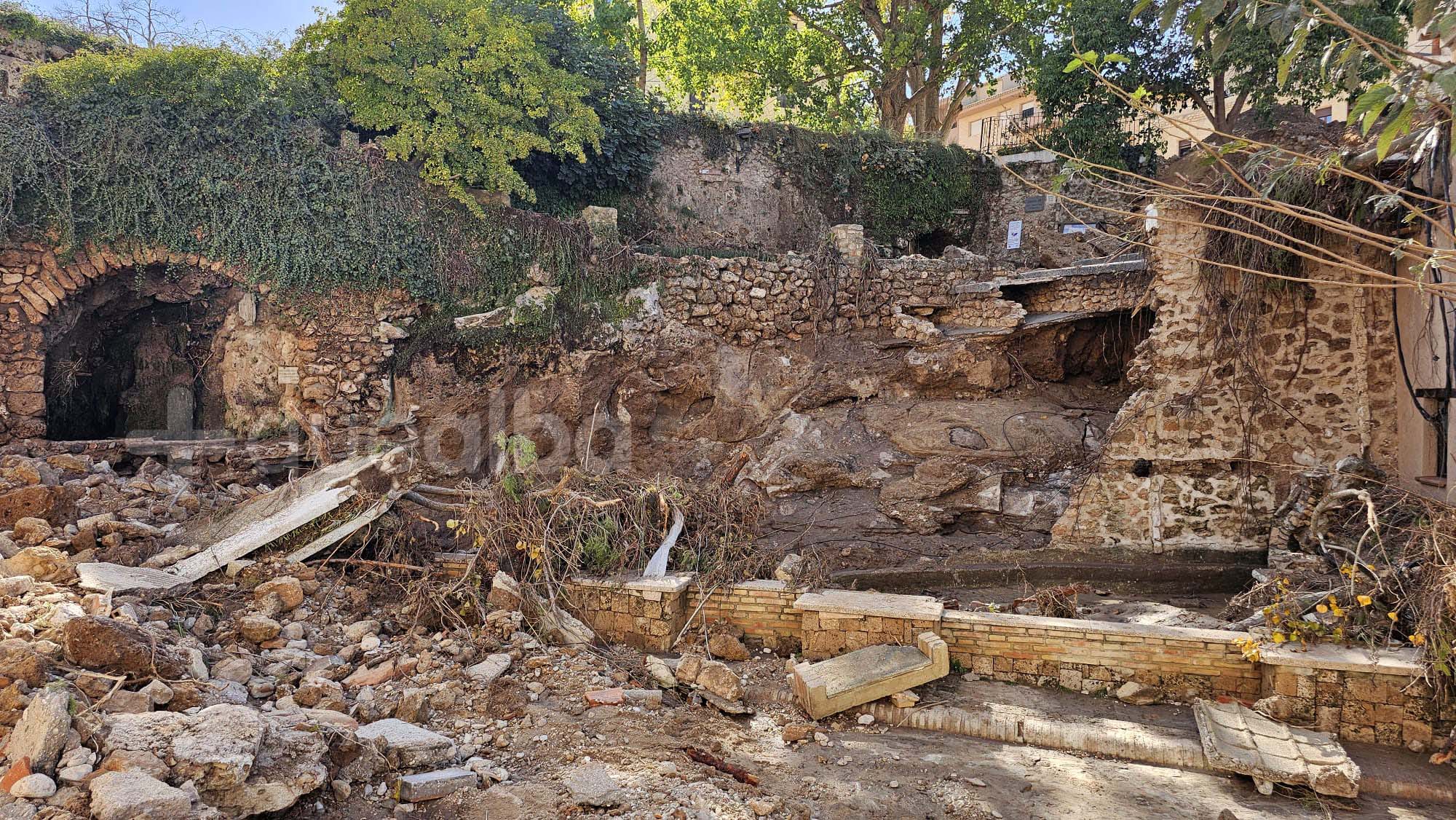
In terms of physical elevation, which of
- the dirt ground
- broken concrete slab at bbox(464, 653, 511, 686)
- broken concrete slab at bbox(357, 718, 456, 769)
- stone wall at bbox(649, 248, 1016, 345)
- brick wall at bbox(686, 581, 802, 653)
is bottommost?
the dirt ground

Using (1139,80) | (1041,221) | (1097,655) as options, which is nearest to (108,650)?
(1097,655)

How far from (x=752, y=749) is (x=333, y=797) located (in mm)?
2087

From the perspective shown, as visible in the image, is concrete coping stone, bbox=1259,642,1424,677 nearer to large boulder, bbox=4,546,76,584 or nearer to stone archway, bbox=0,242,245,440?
large boulder, bbox=4,546,76,584

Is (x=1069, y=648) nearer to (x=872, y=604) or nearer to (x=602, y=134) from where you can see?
(x=872, y=604)

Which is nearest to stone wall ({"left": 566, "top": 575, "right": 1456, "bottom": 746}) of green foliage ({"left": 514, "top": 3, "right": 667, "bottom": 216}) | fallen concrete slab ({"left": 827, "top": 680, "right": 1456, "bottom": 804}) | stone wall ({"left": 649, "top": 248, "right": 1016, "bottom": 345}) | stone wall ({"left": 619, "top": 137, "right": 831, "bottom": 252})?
fallen concrete slab ({"left": 827, "top": 680, "right": 1456, "bottom": 804})

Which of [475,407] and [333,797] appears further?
[475,407]

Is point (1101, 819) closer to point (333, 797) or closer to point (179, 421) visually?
point (333, 797)

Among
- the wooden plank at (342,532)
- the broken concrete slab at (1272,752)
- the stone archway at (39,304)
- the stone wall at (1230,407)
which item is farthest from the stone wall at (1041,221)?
the stone archway at (39,304)

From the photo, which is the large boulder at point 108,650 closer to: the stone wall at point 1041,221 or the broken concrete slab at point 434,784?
the broken concrete slab at point 434,784

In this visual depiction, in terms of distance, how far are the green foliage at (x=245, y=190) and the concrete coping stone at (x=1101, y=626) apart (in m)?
7.29

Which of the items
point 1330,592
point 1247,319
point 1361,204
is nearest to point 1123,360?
point 1247,319

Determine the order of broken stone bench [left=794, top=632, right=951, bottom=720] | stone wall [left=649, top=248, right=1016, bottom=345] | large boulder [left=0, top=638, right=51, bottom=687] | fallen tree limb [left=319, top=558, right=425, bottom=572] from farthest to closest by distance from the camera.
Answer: stone wall [left=649, top=248, right=1016, bottom=345], fallen tree limb [left=319, top=558, right=425, bottom=572], broken stone bench [left=794, top=632, right=951, bottom=720], large boulder [left=0, top=638, right=51, bottom=687]

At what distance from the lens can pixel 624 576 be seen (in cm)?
632

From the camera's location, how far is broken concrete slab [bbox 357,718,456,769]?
157 inches
